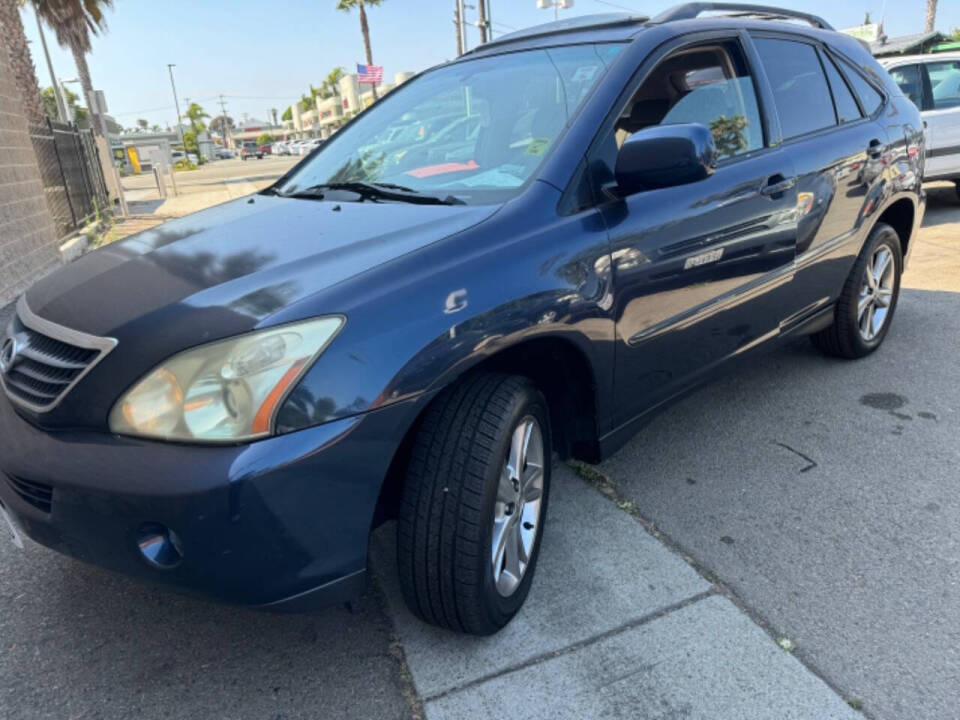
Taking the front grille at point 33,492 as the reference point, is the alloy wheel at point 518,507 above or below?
below

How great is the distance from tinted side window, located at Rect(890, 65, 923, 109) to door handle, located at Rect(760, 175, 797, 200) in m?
7.02

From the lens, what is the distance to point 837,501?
277 cm

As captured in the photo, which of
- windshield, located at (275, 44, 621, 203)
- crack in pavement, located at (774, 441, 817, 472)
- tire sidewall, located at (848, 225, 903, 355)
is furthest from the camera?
Result: tire sidewall, located at (848, 225, 903, 355)

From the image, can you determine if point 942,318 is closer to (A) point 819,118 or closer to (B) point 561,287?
(A) point 819,118

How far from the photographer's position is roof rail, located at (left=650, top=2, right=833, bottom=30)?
292cm

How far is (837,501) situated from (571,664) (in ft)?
4.51

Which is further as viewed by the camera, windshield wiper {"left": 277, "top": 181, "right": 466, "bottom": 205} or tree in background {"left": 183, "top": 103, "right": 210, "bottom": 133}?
tree in background {"left": 183, "top": 103, "right": 210, "bottom": 133}

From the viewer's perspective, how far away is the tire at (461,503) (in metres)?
1.88

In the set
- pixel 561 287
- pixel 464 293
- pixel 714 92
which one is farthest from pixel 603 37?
pixel 464 293

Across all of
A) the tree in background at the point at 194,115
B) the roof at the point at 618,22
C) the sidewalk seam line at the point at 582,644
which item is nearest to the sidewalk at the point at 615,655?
the sidewalk seam line at the point at 582,644

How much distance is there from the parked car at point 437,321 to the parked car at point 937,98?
21.2 ft

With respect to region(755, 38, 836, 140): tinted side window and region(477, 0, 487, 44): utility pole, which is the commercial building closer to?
region(477, 0, 487, 44): utility pole

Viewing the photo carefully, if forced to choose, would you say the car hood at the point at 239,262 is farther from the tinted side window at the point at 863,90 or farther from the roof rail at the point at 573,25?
the tinted side window at the point at 863,90

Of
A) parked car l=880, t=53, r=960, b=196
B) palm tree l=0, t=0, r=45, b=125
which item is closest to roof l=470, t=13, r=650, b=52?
parked car l=880, t=53, r=960, b=196
